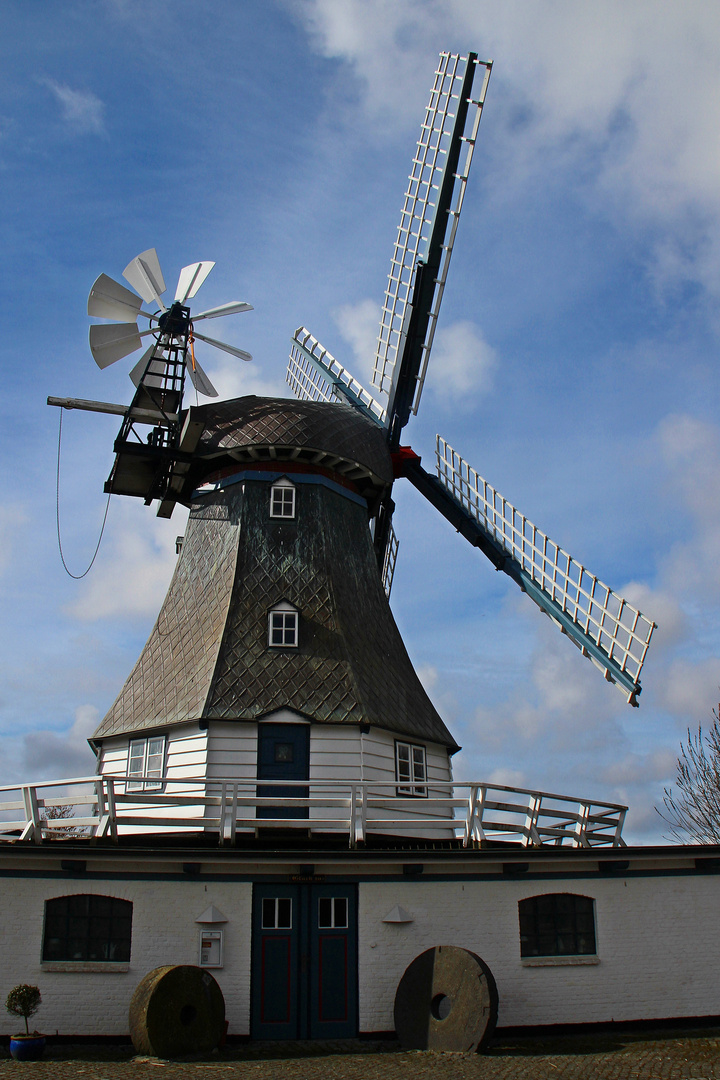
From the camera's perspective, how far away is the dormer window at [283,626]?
1662 centimetres

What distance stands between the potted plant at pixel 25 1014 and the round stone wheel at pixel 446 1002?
4.40m

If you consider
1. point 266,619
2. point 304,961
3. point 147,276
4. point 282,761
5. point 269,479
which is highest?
point 147,276

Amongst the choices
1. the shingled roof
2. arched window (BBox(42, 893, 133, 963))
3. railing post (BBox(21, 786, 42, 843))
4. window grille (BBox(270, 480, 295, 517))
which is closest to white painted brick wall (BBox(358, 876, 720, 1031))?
arched window (BBox(42, 893, 133, 963))

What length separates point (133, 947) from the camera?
12109 mm

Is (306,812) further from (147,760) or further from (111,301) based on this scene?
(111,301)

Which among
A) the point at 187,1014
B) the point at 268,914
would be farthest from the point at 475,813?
the point at 187,1014

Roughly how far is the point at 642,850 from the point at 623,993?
1954 mm

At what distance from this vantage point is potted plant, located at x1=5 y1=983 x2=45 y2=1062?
35.8 ft

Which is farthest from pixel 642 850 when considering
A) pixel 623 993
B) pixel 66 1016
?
pixel 66 1016

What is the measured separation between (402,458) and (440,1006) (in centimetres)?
1252

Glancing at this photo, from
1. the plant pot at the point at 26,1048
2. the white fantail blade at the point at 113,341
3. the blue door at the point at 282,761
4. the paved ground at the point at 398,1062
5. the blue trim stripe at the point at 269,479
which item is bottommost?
the paved ground at the point at 398,1062

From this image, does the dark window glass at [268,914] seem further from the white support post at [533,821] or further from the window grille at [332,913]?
the white support post at [533,821]

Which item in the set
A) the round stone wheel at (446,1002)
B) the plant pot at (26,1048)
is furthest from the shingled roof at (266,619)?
the plant pot at (26,1048)

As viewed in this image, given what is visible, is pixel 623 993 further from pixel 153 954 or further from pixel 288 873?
pixel 153 954
